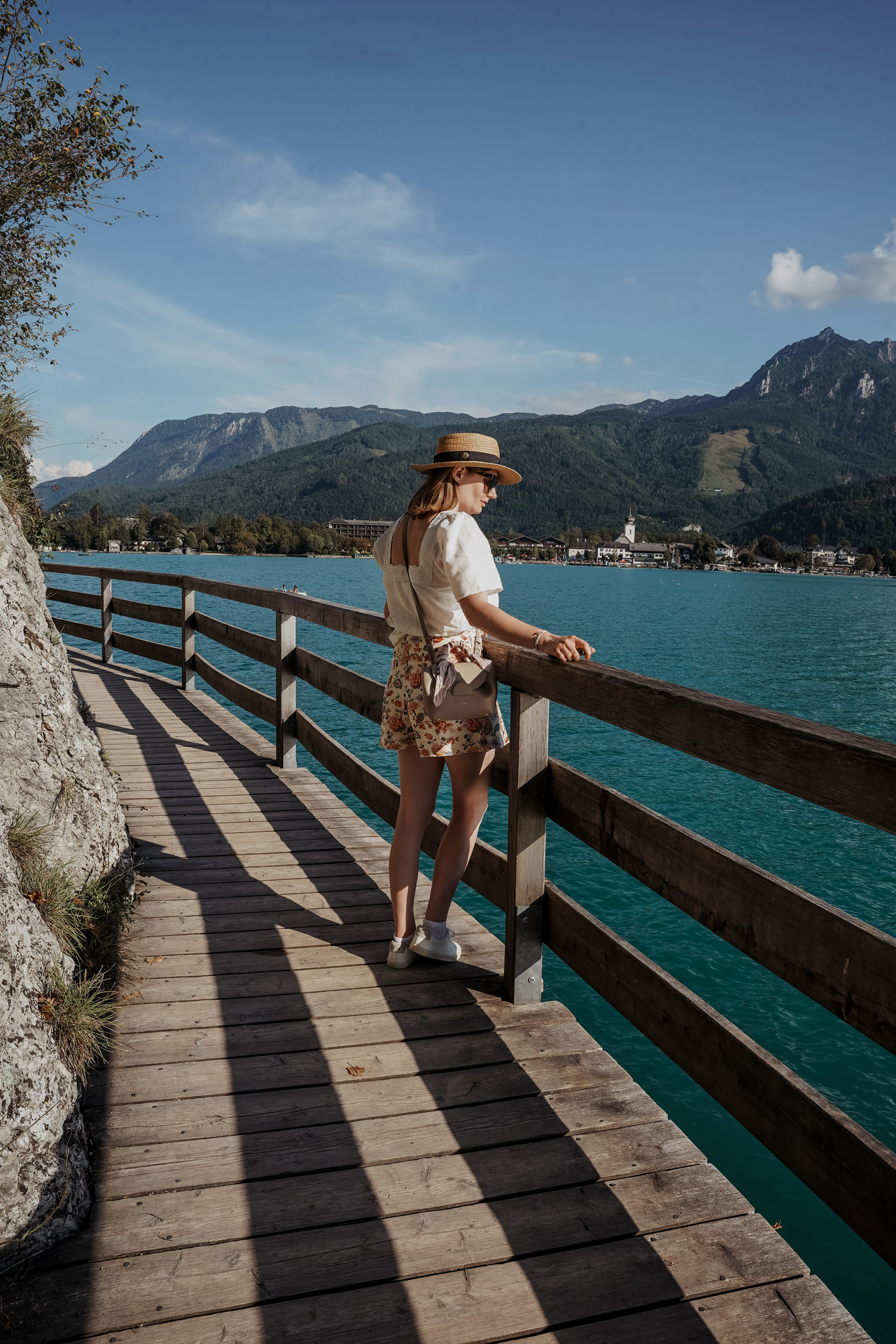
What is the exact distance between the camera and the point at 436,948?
2998mm

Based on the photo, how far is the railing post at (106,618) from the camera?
1012 centimetres

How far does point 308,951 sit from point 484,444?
73.3 inches

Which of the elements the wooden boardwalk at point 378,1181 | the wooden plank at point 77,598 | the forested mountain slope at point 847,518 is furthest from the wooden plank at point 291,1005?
the forested mountain slope at point 847,518

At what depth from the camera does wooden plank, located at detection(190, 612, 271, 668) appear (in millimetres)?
6070

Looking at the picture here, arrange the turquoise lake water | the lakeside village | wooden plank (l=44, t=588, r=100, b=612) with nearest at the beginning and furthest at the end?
the turquoise lake water < wooden plank (l=44, t=588, r=100, b=612) < the lakeside village

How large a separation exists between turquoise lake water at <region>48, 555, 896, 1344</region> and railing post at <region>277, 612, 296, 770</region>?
2920mm

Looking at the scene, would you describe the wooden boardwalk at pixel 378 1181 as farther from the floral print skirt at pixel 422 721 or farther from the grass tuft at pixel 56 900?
the floral print skirt at pixel 422 721

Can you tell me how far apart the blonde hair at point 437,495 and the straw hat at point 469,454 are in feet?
0.07

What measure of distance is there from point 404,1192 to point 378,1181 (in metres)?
0.07

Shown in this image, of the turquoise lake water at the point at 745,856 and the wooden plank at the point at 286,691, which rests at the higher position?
the wooden plank at the point at 286,691

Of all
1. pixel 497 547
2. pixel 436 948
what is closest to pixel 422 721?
pixel 436 948

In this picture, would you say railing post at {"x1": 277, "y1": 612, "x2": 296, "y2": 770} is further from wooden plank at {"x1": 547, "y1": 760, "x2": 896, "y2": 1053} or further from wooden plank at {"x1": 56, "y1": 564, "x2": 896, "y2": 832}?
wooden plank at {"x1": 547, "y1": 760, "x2": 896, "y2": 1053}

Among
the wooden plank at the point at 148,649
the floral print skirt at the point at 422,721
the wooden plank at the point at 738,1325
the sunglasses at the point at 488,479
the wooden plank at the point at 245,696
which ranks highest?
the sunglasses at the point at 488,479

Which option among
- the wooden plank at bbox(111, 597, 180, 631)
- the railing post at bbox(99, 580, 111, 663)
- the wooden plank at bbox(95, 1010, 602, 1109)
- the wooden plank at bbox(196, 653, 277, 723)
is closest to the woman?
the wooden plank at bbox(95, 1010, 602, 1109)
